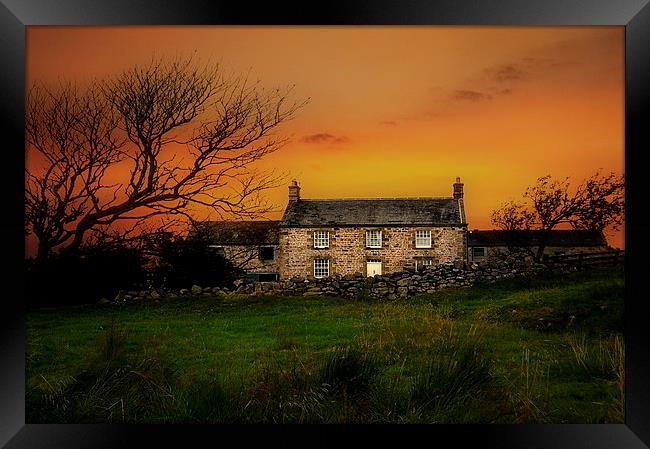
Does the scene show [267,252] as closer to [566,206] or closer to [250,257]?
[250,257]

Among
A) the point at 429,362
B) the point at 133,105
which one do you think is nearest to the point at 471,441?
the point at 429,362

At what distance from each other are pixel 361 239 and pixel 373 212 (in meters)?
0.25

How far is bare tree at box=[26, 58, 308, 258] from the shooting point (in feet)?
13.1

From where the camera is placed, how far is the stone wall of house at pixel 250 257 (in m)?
4.22

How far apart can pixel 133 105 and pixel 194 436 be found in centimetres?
214

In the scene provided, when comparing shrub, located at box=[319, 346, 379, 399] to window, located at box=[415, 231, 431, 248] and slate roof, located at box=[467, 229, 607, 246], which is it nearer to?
window, located at box=[415, 231, 431, 248]

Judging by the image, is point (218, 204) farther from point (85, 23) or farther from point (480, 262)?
point (480, 262)

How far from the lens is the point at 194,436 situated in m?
3.46

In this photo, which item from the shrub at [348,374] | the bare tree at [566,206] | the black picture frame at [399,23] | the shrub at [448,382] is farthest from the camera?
the bare tree at [566,206]

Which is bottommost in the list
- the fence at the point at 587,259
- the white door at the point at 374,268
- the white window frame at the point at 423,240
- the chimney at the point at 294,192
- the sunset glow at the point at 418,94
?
the white door at the point at 374,268

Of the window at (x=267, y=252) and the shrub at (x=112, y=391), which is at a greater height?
the window at (x=267, y=252)

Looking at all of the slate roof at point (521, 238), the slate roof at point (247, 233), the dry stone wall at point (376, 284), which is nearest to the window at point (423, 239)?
the dry stone wall at point (376, 284)

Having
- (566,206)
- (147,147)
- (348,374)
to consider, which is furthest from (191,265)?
(566,206)

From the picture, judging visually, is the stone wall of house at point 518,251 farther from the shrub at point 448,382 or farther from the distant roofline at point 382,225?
the shrub at point 448,382
